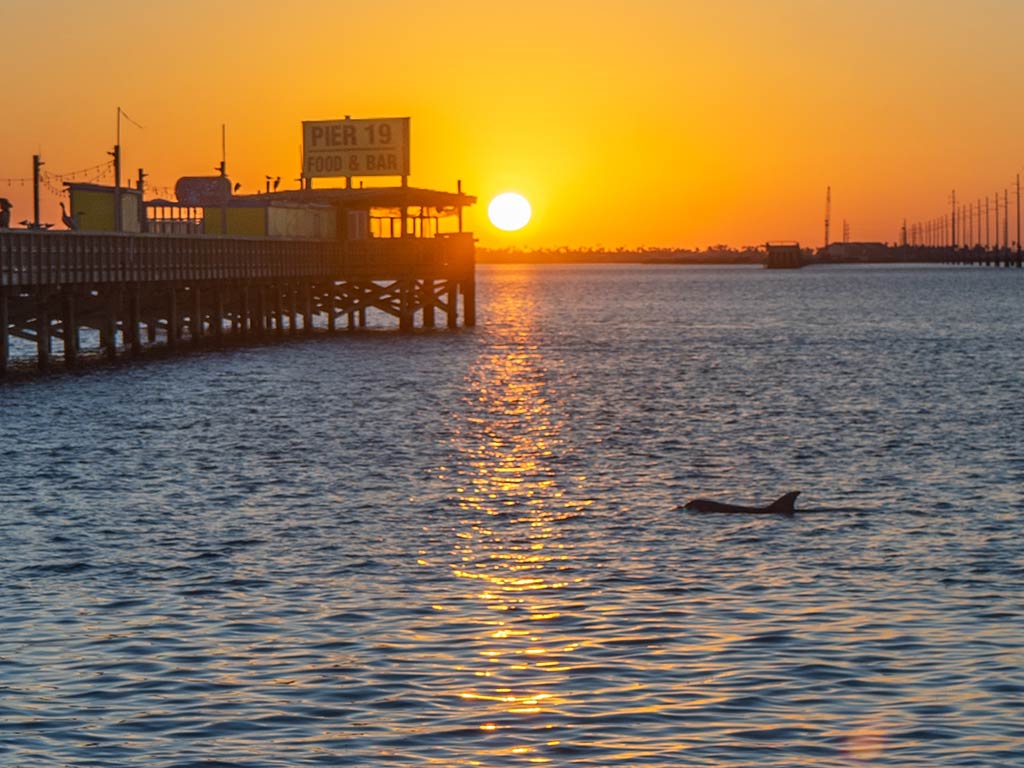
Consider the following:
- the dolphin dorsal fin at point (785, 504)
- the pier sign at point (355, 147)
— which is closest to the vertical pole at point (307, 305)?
the pier sign at point (355, 147)

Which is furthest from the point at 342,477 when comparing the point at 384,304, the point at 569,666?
the point at 384,304

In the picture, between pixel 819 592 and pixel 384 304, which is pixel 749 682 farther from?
pixel 384 304

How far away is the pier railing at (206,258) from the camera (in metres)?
53.0

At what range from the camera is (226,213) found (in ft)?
291

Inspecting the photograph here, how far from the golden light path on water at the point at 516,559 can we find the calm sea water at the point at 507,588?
63 millimetres

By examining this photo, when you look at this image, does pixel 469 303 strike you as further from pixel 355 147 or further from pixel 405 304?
pixel 355 147

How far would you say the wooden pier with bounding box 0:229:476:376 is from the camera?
5494 cm

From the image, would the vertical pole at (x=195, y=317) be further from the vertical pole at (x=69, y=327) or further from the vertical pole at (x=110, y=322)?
the vertical pole at (x=69, y=327)

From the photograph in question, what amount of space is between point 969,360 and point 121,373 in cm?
3192

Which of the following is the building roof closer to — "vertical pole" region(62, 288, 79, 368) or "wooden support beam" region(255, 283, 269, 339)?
"wooden support beam" region(255, 283, 269, 339)

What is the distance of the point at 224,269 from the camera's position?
7256 centimetres

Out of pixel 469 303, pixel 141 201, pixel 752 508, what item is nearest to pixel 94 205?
pixel 141 201

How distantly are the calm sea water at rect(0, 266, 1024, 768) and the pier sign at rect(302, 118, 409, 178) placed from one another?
5174 centimetres

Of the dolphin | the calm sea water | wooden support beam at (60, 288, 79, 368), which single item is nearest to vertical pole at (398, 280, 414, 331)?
wooden support beam at (60, 288, 79, 368)
